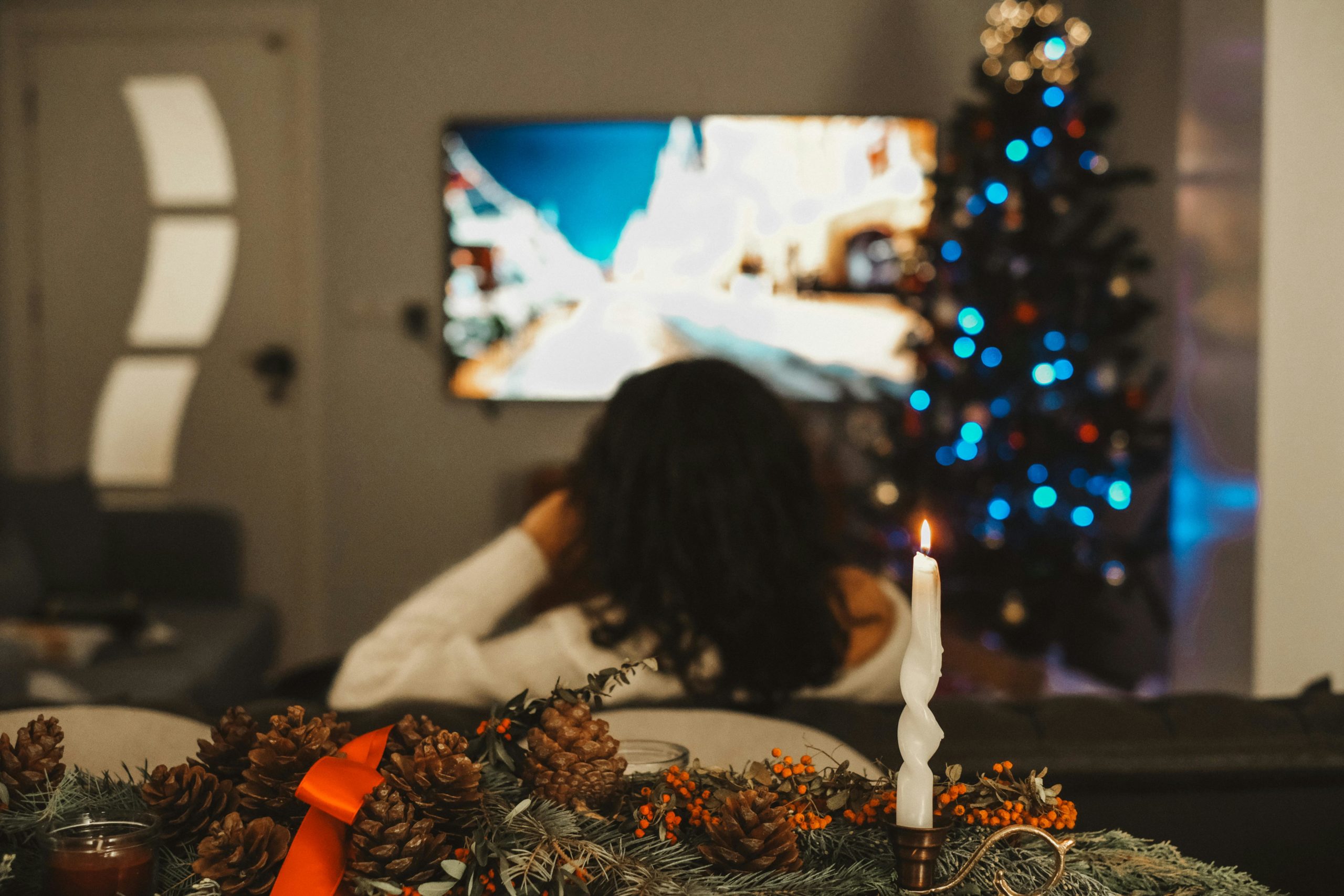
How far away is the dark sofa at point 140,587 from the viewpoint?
2602 millimetres

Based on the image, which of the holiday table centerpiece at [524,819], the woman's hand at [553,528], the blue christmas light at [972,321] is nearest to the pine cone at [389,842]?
the holiday table centerpiece at [524,819]

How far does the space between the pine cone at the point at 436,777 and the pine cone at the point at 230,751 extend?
109 millimetres

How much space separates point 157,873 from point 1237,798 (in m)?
0.77

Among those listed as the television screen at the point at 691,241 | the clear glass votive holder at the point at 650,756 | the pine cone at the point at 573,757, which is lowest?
the clear glass votive holder at the point at 650,756

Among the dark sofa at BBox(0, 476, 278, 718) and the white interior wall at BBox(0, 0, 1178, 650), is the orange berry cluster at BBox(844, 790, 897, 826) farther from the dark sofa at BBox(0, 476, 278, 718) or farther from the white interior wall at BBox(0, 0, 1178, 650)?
the white interior wall at BBox(0, 0, 1178, 650)

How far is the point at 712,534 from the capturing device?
1250 mm

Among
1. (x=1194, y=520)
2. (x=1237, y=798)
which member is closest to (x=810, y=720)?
(x=1237, y=798)

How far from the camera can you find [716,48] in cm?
408

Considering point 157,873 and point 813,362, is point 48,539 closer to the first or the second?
point 813,362

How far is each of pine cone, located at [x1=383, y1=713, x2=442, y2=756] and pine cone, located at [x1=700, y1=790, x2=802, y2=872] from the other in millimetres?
146

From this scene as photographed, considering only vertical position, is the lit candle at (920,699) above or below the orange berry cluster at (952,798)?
above

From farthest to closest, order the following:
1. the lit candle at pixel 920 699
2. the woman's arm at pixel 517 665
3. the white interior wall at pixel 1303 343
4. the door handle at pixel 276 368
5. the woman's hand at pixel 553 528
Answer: the door handle at pixel 276 368 → the white interior wall at pixel 1303 343 → the woman's hand at pixel 553 528 → the woman's arm at pixel 517 665 → the lit candle at pixel 920 699

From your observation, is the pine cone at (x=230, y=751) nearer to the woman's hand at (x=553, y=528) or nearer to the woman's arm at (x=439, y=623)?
the woman's arm at (x=439, y=623)

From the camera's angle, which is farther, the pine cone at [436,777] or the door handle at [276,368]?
the door handle at [276,368]
